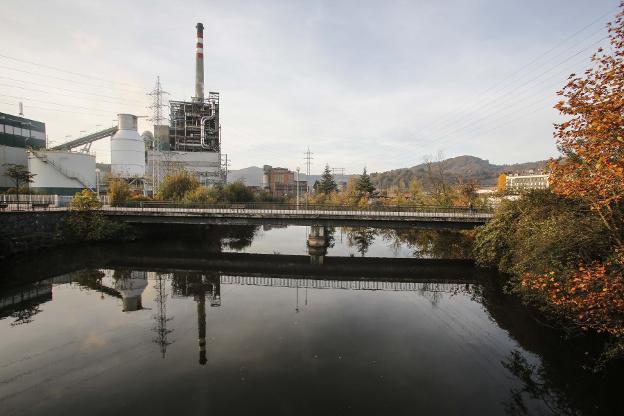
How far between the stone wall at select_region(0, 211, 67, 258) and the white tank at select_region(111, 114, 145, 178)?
3725cm

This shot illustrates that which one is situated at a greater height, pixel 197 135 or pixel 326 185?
pixel 197 135

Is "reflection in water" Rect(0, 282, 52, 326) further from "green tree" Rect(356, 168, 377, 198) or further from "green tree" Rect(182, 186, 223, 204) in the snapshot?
"green tree" Rect(356, 168, 377, 198)

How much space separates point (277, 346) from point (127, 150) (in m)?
69.0

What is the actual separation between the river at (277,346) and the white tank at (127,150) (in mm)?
46089

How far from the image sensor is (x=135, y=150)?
226 feet

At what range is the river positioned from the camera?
9.84m

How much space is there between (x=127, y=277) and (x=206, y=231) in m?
24.1

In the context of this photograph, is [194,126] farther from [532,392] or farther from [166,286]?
[532,392]

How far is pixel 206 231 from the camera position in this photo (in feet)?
157

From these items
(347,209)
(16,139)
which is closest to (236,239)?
(347,209)

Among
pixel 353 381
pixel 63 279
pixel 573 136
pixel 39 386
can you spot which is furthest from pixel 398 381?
pixel 63 279

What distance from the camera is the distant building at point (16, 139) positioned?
53750 mm

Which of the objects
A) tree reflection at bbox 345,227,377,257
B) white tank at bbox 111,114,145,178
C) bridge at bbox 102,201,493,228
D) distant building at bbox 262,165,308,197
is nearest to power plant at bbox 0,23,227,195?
white tank at bbox 111,114,145,178

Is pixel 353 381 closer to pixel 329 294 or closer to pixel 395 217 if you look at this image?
pixel 329 294
